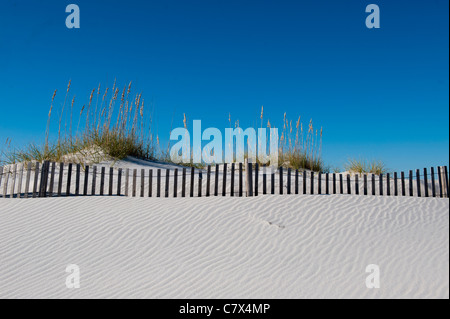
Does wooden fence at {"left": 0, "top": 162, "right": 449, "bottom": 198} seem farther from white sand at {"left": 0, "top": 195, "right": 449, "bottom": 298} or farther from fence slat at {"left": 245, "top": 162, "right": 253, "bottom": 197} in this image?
white sand at {"left": 0, "top": 195, "right": 449, "bottom": 298}

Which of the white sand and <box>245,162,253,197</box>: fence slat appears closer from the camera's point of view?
the white sand

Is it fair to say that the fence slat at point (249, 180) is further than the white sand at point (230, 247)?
Yes

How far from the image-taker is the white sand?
3879 millimetres

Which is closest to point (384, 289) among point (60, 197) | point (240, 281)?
point (240, 281)

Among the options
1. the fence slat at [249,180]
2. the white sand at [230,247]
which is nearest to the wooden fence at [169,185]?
the fence slat at [249,180]

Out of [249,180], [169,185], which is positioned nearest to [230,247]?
[249,180]

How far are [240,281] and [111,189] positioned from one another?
14.2 feet

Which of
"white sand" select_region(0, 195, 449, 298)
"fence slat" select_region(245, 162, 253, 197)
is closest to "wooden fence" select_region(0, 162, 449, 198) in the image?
"fence slat" select_region(245, 162, 253, 197)

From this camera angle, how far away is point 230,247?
15.8ft

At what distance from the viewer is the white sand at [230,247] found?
12.7 feet

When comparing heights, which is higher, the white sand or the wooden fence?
the wooden fence

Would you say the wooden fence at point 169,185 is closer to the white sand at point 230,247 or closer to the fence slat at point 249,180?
the fence slat at point 249,180

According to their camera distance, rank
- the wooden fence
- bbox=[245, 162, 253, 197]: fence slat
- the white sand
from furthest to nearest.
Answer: the wooden fence < bbox=[245, 162, 253, 197]: fence slat < the white sand
